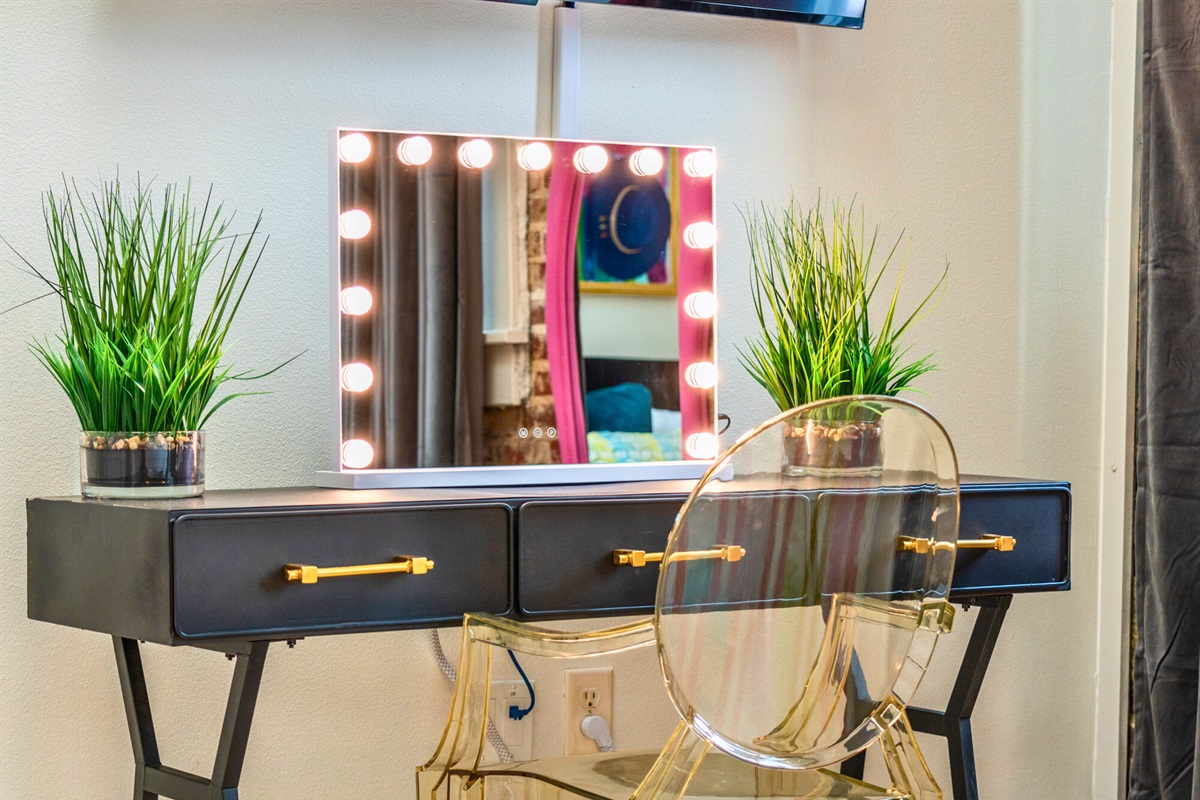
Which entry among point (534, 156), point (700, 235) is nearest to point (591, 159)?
point (534, 156)

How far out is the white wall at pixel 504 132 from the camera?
5.35 feet

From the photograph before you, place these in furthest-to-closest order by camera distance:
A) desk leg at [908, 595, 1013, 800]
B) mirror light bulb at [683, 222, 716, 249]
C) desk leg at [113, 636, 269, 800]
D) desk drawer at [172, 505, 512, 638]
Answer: mirror light bulb at [683, 222, 716, 249], desk leg at [908, 595, 1013, 800], desk leg at [113, 636, 269, 800], desk drawer at [172, 505, 512, 638]

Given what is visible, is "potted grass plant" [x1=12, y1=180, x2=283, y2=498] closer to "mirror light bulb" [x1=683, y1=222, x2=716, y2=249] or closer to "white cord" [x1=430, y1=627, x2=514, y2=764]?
"white cord" [x1=430, y1=627, x2=514, y2=764]

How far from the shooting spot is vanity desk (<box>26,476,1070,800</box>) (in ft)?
4.19

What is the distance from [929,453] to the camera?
1.14 metres

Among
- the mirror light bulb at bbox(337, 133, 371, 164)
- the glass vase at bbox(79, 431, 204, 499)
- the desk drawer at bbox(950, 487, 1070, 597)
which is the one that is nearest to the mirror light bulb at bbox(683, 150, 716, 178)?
the mirror light bulb at bbox(337, 133, 371, 164)

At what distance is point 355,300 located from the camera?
1.64 meters

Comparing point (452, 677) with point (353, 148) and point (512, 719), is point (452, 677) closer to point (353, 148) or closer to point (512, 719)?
point (512, 719)

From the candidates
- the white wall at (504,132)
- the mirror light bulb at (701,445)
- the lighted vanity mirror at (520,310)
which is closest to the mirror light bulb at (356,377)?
the lighted vanity mirror at (520,310)

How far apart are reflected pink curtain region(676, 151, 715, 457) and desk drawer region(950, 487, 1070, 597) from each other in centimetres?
39

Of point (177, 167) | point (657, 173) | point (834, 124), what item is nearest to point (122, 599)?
point (177, 167)

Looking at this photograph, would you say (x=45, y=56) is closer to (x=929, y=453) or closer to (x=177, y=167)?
(x=177, y=167)

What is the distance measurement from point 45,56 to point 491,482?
2.56 ft

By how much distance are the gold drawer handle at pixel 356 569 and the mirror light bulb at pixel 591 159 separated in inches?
25.0
